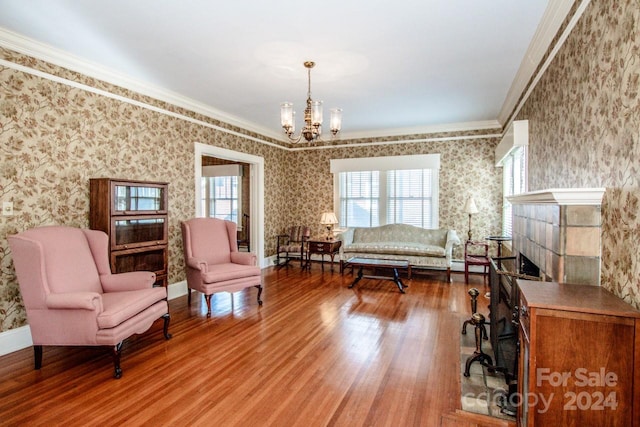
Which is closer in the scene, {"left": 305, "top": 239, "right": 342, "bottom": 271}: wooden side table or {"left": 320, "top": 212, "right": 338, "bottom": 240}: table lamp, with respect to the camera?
{"left": 305, "top": 239, "right": 342, "bottom": 271}: wooden side table

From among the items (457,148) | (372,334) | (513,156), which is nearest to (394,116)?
(457,148)

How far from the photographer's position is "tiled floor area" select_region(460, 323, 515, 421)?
2.12 metres

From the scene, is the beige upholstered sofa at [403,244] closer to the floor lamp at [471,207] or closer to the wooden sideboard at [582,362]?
the floor lamp at [471,207]

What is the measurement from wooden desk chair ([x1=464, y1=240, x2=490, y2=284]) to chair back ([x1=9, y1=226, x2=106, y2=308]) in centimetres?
500

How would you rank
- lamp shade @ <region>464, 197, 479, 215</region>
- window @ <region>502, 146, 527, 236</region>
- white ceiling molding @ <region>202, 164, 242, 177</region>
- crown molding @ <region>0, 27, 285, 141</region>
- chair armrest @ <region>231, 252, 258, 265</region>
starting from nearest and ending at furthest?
crown molding @ <region>0, 27, 285, 141</region>
window @ <region>502, 146, 527, 236</region>
chair armrest @ <region>231, 252, 258, 265</region>
lamp shade @ <region>464, 197, 479, 215</region>
white ceiling molding @ <region>202, 164, 242, 177</region>

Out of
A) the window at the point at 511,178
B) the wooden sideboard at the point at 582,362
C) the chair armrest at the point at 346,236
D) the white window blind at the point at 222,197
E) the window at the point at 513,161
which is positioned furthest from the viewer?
the white window blind at the point at 222,197

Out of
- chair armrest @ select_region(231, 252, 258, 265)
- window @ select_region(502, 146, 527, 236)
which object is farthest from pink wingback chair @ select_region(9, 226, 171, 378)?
window @ select_region(502, 146, 527, 236)

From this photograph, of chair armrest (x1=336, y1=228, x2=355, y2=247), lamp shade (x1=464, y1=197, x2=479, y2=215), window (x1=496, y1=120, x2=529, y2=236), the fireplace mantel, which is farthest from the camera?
chair armrest (x1=336, y1=228, x2=355, y2=247)

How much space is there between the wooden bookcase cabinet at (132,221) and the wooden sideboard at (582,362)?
362 centimetres

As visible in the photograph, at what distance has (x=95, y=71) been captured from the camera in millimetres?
3633

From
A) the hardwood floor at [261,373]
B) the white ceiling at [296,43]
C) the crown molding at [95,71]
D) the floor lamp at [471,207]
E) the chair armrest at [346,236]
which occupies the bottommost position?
the hardwood floor at [261,373]

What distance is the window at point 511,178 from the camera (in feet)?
13.9

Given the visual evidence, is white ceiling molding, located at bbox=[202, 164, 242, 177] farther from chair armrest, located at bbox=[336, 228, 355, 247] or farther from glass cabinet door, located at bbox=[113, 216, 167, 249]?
glass cabinet door, located at bbox=[113, 216, 167, 249]

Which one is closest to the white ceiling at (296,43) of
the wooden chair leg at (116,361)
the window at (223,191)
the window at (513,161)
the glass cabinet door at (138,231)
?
the window at (513,161)
